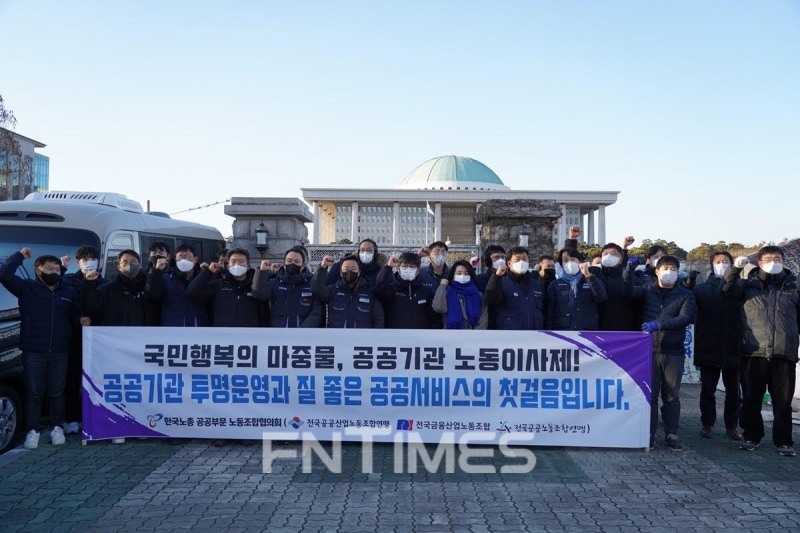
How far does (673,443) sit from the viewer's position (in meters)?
6.19

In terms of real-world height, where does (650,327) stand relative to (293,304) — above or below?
below

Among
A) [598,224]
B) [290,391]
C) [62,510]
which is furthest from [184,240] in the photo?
[598,224]

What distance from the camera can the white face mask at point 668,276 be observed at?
636 cm

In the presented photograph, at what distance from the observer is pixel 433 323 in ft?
23.5

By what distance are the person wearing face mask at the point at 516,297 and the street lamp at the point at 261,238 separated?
29.1ft

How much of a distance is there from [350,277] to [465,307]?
1293 millimetres

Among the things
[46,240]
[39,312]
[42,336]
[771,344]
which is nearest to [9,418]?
[42,336]

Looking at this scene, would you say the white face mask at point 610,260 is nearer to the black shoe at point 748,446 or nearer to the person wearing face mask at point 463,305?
the person wearing face mask at point 463,305

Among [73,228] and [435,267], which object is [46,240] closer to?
[73,228]

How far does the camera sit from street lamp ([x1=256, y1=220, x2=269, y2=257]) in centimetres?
1472

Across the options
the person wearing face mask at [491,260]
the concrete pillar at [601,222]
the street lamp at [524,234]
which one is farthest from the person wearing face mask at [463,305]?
the concrete pillar at [601,222]

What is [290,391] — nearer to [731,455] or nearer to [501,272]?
[501,272]

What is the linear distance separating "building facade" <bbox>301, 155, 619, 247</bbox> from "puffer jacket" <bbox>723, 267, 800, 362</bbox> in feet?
211

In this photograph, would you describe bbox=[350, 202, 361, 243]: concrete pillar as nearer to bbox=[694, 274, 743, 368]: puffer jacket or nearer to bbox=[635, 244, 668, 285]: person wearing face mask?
bbox=[635, 244, 668, 285]: person wearing face mask
